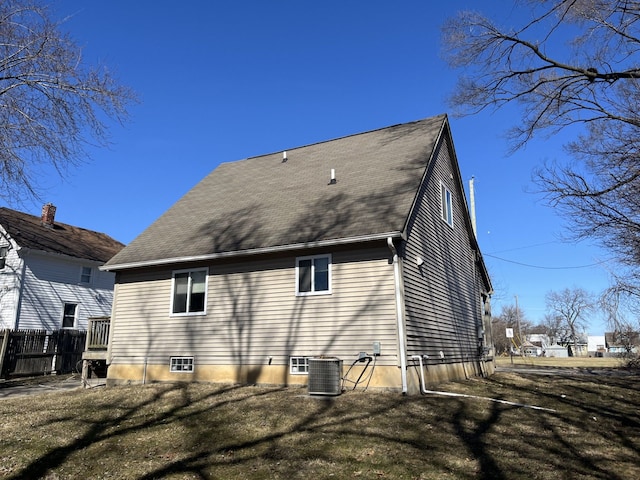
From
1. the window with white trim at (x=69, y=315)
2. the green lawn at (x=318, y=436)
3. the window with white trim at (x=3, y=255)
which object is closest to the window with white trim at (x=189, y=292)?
the green lawn at (x=318, y=436)

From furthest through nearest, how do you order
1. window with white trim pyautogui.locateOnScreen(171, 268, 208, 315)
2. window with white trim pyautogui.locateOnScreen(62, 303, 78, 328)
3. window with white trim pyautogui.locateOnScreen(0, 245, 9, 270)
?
window with white trim pyautogui.locateOnScreen(62, 303, 78, 328)
window with white trim pyautogui.locateOnScreen(0, 245, 9, 270)
window with white trim pyautogui.locateOnScreen(171, 268, 208, 315)

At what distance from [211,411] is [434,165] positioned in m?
9.97

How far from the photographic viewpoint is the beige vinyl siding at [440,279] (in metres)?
12.3

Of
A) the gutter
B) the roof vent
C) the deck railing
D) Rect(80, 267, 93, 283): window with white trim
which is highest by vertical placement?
the roof vent

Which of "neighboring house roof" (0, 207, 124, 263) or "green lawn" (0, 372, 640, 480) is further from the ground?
"neighboring house roof" (0, 207, 124, 263)

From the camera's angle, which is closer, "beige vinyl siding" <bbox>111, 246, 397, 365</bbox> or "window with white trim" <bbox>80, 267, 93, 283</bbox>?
"beige vinyl siding" <bbox>111, 246, 397, 365</bbox>

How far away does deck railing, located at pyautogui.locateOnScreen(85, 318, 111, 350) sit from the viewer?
15.9 meters

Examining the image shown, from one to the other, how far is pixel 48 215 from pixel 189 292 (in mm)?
18336

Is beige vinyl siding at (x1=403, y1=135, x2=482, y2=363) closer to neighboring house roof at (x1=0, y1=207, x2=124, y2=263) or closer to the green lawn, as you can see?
the green lawn

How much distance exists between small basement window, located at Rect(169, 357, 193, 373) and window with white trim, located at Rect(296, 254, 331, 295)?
399cm

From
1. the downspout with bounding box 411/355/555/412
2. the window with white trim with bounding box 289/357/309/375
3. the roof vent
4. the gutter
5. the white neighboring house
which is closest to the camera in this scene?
the downspout with bounding box 411/355/555/412

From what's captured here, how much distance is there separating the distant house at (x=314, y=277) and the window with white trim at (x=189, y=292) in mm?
37

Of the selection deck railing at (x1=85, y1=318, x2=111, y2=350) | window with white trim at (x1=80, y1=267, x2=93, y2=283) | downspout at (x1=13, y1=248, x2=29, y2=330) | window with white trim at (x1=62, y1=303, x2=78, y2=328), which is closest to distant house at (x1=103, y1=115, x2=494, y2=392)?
deck railing at (x1=85, y1=318, x2=111, y2=350)

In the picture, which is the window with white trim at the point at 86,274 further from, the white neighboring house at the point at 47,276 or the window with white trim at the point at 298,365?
the window with white trim at the point at 298,365
